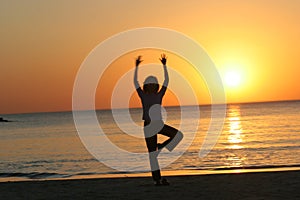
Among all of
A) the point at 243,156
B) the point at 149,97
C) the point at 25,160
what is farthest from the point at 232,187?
the point at 25,160

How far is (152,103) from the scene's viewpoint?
12.4 metres

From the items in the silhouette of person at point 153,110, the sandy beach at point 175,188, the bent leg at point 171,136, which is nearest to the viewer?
the sandy beach at point 175,188

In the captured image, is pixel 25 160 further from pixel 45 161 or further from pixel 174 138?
pixel 174 138

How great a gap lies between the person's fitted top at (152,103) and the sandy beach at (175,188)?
5.41 feet

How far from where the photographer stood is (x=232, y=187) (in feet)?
40.7

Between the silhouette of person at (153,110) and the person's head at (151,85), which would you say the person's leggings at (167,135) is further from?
the person's head at (151,85)

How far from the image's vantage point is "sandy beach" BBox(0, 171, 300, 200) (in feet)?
37.8

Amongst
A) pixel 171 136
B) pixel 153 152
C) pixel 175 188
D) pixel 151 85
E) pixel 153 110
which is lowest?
pixel 175 188

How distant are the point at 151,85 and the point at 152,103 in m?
0.41

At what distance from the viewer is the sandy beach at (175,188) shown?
11516 mm

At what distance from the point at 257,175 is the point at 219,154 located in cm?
2003

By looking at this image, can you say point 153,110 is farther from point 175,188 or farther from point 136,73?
point 175,188

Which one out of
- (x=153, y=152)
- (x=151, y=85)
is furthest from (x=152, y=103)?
(x=153, y=152)

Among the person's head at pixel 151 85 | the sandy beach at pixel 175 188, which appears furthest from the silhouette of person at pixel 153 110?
the sandy beach at pixel 175 188
